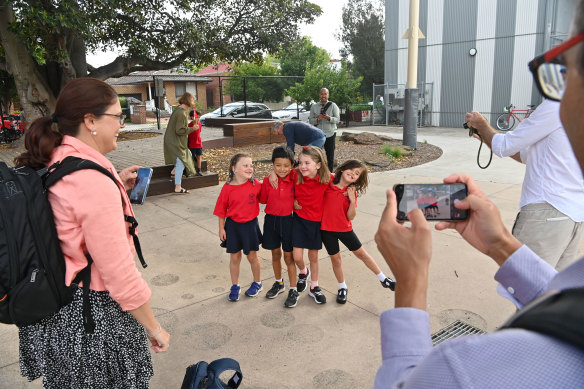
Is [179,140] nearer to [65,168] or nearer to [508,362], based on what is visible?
[65,168]

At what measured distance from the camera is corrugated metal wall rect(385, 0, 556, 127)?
18.8 m

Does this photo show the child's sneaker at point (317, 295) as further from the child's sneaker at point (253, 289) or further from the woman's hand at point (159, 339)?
the woman's hand at point (159, 339)

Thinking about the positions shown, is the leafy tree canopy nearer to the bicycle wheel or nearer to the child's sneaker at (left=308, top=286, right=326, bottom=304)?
the child's sneaker at (left=308, top=286, right=326, bottom=304)

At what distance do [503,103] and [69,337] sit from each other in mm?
21340

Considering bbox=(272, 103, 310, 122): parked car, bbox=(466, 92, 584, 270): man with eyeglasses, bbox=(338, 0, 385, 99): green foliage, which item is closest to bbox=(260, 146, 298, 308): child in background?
bbox=(466, 92, 584, 270): man with eyeglasses

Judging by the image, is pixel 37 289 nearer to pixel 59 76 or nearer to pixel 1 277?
pixel 1 277

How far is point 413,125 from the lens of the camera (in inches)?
514

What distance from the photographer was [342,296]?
391 cm

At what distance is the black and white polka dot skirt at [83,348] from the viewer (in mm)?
1771

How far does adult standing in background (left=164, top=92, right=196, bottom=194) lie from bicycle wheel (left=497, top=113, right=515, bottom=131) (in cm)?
1497

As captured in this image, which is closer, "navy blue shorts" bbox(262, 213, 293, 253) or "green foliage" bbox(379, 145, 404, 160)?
"navy blue shorts" bbox(262, 213, 293, 253)

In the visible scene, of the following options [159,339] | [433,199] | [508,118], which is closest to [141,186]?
[159,339]

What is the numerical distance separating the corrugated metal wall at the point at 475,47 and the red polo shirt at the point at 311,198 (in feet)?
60.4

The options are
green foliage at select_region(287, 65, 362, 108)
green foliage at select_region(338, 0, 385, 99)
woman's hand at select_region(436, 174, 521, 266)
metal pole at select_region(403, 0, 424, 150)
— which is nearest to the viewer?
woman's hand at select_region(436, 174, 521, 266)
